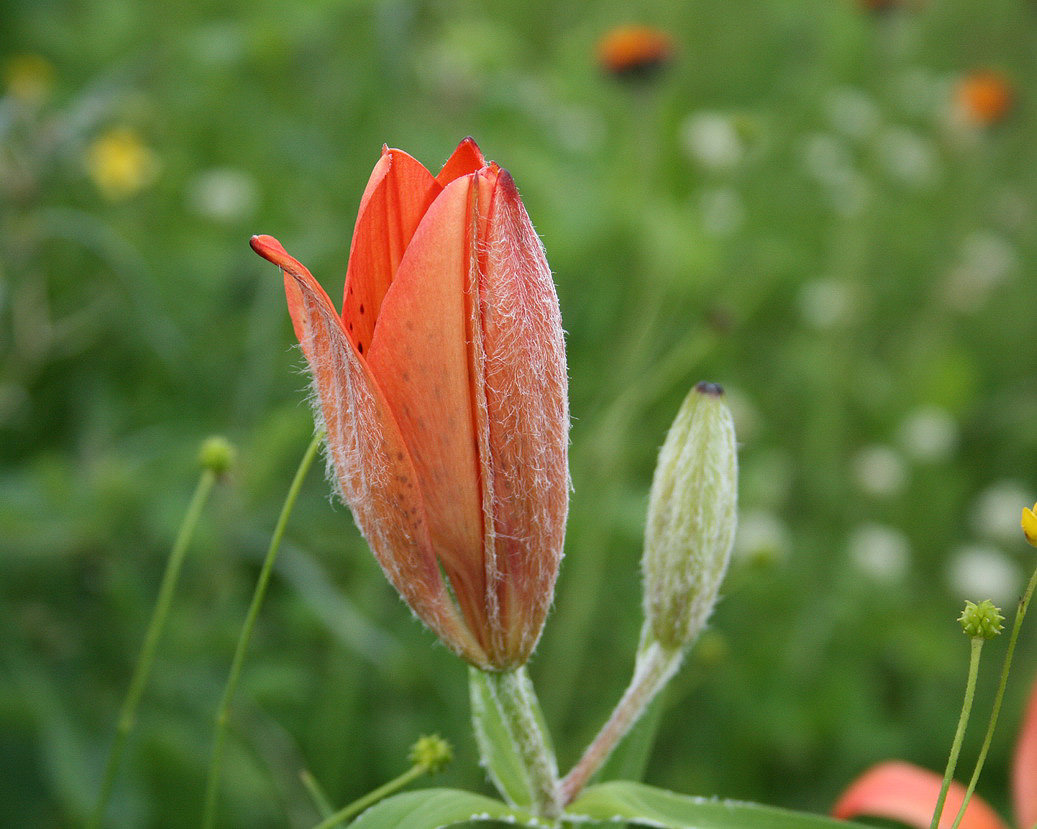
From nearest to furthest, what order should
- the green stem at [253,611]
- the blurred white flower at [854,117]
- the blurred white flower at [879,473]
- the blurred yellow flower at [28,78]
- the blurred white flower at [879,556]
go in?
the green stem at [253,611]
the blurred white flower at [879,556]
the blurred yellow flower at [28,78]
the blurred white flower at [879,473]
the blurred white flower at [854,117]

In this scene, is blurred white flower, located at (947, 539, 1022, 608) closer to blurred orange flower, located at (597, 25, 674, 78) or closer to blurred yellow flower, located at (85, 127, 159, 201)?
blurred orange flower, located at (597, 25, 674, 78)

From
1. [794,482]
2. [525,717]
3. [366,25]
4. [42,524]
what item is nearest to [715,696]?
[794,482]

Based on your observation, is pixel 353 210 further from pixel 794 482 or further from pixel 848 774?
pixel 848 774

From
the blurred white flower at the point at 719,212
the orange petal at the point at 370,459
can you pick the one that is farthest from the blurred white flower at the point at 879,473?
the orange petal at the point at 370,459

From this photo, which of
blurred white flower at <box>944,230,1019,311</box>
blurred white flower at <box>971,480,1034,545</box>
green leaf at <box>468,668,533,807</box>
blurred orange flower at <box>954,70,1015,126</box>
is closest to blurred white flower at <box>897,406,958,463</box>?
blurred white flower at <box>971,480,1034,545</box>

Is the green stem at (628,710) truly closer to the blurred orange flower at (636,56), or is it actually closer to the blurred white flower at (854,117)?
the blurred orange flower at (636,56)

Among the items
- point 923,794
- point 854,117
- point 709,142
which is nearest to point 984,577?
point 709,142
